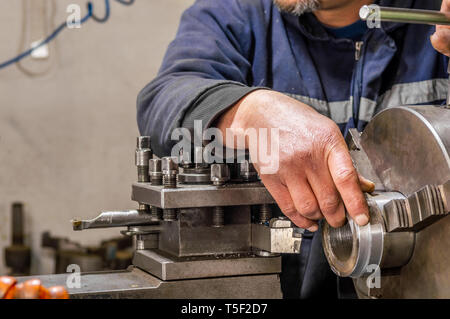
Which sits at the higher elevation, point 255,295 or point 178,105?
point 178,105

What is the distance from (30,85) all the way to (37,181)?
396 millimetres

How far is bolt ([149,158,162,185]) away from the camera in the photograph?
833mm

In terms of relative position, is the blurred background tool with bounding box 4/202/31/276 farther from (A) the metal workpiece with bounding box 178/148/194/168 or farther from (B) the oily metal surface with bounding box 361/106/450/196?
(B) the oily metal surface with bounding box 361/106/450/196

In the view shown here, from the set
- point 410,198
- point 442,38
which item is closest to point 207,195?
point 410,198

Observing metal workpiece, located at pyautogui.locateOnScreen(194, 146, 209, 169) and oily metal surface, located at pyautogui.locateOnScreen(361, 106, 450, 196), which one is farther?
metal workpiece, located at pyautogui.locateOnScreen(194, 146, 209, 169)

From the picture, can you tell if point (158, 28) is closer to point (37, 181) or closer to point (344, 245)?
point (37, 181)

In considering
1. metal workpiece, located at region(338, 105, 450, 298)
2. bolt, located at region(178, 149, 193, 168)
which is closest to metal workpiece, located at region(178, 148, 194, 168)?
bolt, located at region(178, 149, 193, 168)

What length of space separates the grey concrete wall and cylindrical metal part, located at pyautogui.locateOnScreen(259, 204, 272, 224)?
1.70m

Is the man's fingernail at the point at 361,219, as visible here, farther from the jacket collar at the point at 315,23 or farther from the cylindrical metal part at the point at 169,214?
the jacket collar at the point at 315,23

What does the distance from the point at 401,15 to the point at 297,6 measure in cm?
46

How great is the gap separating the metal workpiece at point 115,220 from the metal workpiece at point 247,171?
15cm

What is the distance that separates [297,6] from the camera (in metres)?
1.16
